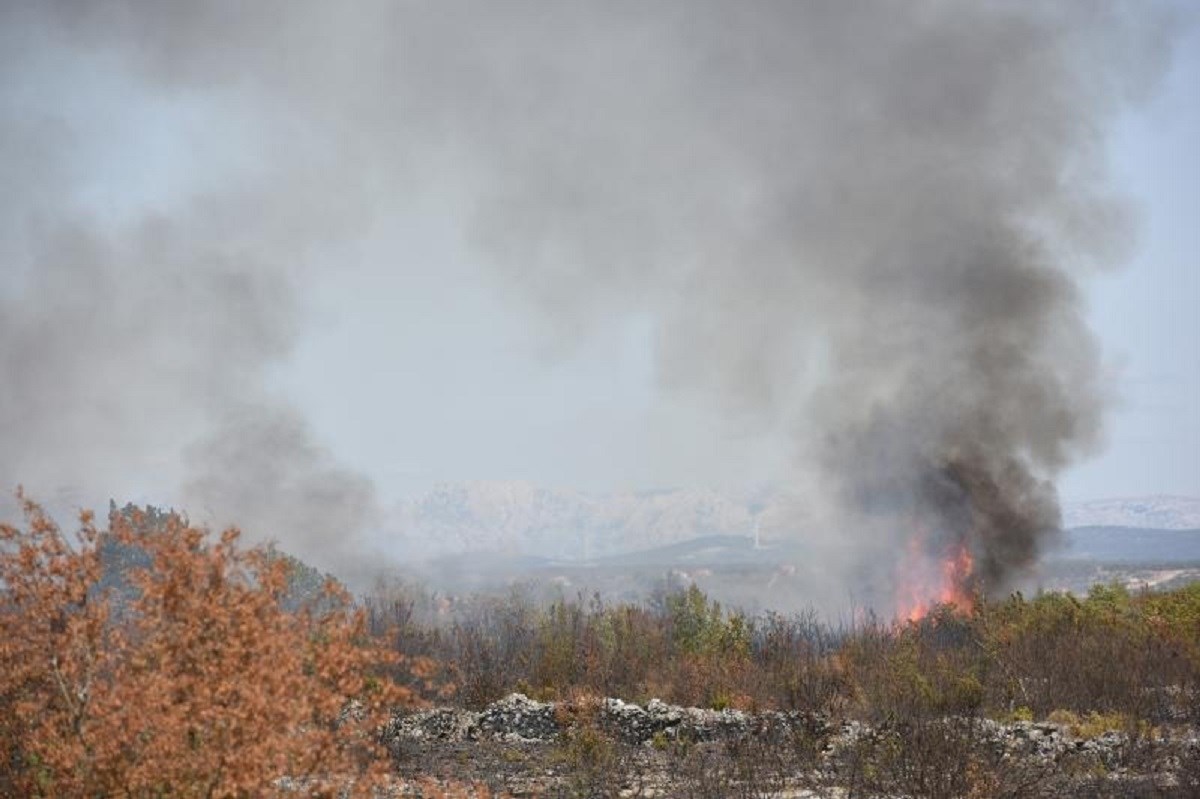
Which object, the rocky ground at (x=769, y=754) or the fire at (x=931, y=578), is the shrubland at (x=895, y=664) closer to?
the rocky ground at (x=769, y=754)

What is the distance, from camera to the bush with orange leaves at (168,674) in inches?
251

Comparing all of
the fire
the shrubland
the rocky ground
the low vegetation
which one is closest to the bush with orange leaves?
the low vegetation

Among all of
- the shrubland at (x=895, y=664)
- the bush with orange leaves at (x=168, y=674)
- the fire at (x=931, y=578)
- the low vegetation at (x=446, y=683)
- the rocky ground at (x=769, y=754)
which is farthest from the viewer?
the fire at (x=931, y=578)

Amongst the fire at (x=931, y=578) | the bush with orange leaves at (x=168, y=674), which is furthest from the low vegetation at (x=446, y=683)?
the fire at (x=931, y=578)

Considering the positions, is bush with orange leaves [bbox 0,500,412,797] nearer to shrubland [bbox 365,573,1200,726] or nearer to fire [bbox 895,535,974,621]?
shrubland [bbox 365,573,1200,726]

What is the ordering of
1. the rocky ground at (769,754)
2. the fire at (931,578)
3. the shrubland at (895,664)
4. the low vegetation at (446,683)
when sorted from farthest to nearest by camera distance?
the fire at (931,578) → the shrubland at (895,664) → the rocky ground at (769,754) → the low vegetation at (446,683)

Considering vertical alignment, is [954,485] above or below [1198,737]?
above

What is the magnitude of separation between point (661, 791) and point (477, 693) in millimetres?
10424

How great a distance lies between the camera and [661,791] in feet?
44.3

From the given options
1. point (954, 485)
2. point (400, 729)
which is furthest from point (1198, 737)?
point (954, 485)

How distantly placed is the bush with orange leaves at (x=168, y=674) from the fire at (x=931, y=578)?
45221 millimetres

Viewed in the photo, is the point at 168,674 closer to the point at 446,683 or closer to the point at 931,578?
the point at 446,683

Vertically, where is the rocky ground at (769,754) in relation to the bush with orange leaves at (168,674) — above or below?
below

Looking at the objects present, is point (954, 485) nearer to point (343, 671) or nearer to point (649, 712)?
point (649, 712)
